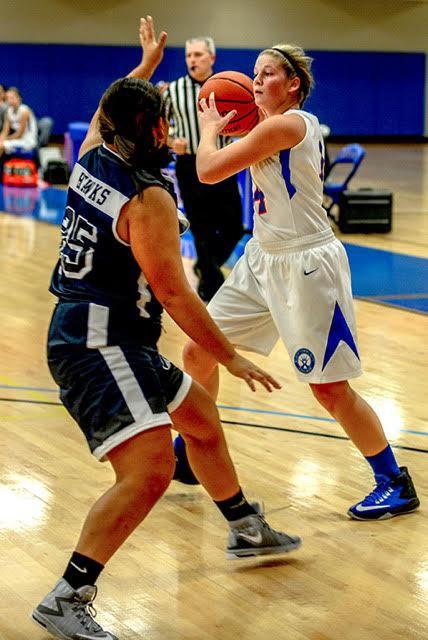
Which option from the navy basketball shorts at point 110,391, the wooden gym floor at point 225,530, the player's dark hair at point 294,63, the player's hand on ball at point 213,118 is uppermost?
the player's dark hair at point 294,63

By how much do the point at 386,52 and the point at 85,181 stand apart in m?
25.4

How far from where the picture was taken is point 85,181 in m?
3.37

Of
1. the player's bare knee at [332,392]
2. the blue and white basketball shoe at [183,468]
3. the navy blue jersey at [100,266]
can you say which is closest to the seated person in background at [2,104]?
the blue and white basketball shoe at [183,468]

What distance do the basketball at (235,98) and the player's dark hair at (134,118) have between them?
1308mm

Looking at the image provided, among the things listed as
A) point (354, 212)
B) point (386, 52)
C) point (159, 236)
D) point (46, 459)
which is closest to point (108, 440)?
point (159, 236)

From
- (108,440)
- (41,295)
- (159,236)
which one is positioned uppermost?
(159,236)

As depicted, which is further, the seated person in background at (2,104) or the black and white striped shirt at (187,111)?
the seated person in background at (2,104)

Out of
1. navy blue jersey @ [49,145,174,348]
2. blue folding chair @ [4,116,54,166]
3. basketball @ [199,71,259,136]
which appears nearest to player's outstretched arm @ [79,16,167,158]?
basketball @ [199,71,259,136]

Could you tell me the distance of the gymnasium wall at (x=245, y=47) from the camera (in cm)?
2509

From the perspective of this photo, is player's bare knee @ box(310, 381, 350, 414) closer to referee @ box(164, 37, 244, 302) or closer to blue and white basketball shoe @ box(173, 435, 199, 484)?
blue and white basketball shoe @ box(173, 435, 199, 484)

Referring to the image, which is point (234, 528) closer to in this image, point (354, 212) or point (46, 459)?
point (46, 459)

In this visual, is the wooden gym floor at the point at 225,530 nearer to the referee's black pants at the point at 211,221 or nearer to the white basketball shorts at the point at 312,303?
the white basketball shorts at the point at 312,303

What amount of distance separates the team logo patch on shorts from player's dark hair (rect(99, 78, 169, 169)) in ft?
3.90

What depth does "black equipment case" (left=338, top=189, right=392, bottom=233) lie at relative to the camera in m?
12.5
